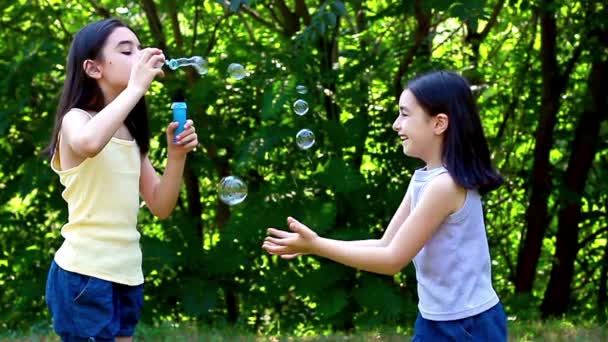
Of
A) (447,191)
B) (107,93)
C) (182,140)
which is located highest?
(107,93)

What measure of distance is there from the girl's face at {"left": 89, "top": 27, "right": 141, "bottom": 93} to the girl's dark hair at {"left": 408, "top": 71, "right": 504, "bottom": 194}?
0.92 meters

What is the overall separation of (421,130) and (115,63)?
3.33 feet

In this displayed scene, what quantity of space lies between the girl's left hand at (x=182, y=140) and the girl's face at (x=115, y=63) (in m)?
0.22

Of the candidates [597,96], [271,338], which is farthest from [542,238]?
[271,338]

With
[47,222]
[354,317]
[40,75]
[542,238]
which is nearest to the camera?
[354,317]

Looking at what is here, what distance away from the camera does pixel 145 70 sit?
Answer: 297 cm

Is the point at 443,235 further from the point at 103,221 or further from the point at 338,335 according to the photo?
the point at 338,335

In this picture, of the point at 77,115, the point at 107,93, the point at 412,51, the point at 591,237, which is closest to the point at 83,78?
the point at 107,93

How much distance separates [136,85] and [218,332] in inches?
102

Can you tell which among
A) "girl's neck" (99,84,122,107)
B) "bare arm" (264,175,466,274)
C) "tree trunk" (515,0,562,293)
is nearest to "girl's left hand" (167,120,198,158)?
"girl's neck" (99,84,122,107)

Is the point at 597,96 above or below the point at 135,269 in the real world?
above

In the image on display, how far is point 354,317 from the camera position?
6.33 meters

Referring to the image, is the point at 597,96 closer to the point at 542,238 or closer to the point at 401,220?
the point at 542,238

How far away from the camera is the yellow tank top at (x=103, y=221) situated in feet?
9.64
